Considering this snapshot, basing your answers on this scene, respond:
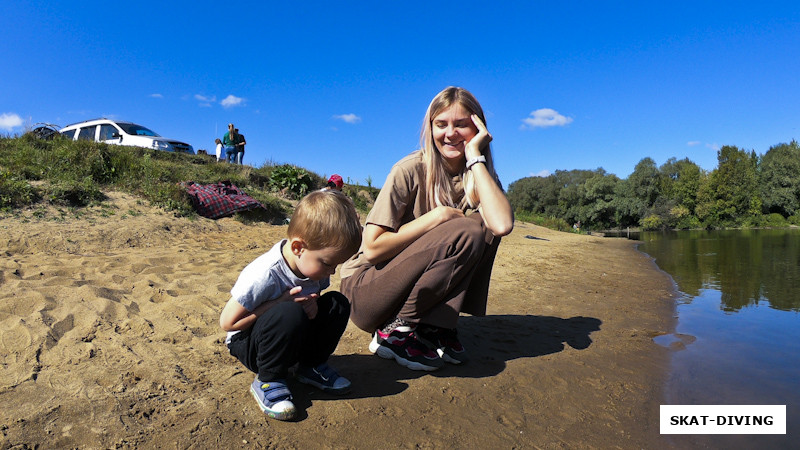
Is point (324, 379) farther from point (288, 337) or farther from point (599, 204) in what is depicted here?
point (599, 204)

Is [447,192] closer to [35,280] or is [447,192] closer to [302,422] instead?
[302,422]

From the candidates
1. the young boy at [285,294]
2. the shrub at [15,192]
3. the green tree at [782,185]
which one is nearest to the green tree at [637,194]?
the green tree at [782,185]

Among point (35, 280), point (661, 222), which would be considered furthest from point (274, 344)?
point (661, 222)

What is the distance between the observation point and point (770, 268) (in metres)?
6.83

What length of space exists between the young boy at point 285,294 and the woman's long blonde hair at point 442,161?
0.69 meters

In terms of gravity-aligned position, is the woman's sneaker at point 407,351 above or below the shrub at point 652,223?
below

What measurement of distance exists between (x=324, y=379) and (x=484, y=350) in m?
1.07

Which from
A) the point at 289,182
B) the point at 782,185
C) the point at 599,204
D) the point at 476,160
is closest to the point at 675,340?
the point at 476,160

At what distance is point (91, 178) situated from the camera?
7.02 m

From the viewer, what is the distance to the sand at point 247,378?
1622mm

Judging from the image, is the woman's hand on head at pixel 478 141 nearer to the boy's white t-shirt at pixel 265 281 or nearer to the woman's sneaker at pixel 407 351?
the woman's sneaker at pixel 407 351

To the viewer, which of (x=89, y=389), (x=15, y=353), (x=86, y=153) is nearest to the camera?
(x=89, y=389)

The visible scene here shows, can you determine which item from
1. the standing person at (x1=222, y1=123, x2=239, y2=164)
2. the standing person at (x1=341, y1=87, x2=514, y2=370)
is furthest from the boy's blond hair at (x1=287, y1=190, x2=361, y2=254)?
the standing person at (x1=222, y1=123, x2=239, y2=164)

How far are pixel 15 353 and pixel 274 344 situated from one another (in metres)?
1.36
